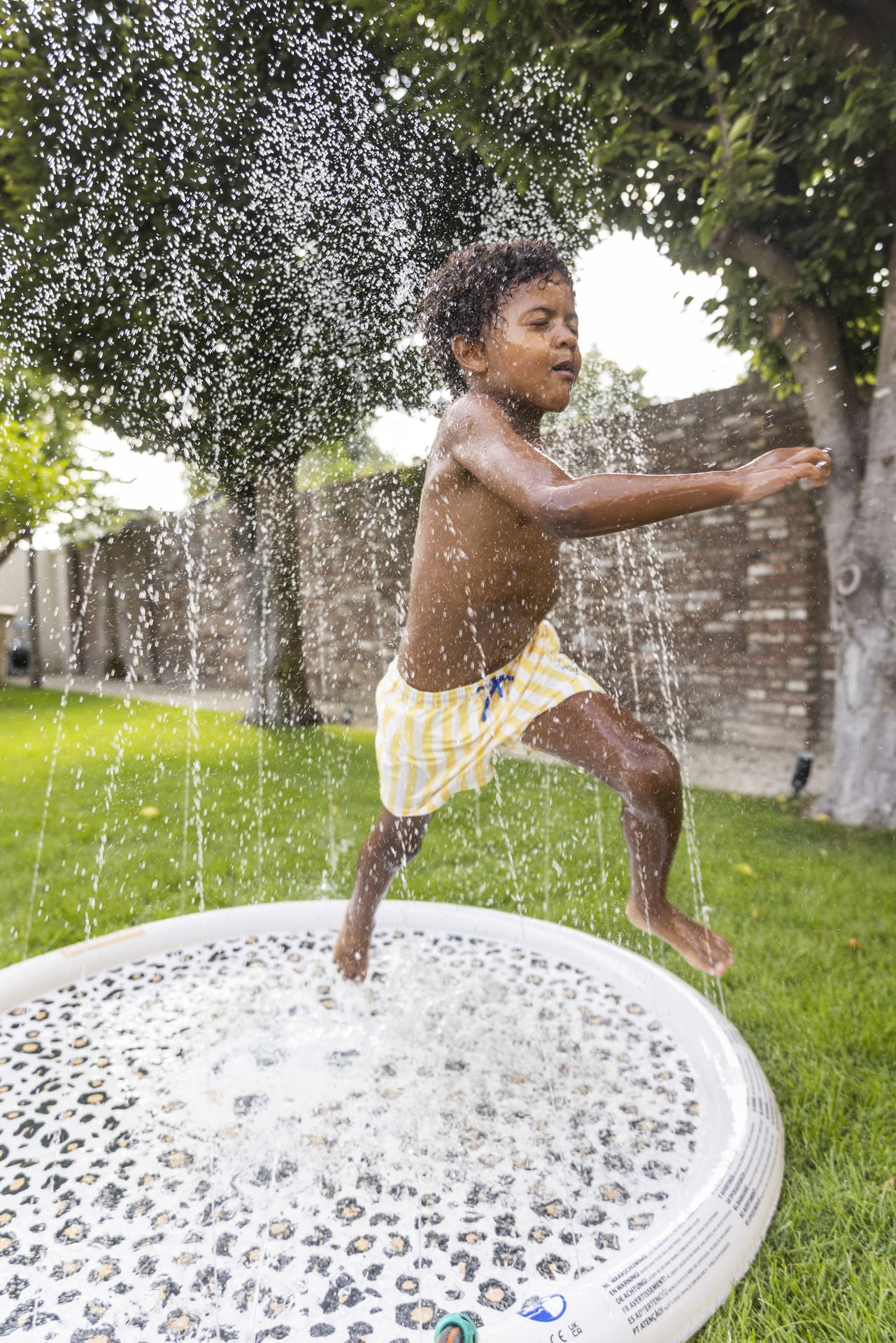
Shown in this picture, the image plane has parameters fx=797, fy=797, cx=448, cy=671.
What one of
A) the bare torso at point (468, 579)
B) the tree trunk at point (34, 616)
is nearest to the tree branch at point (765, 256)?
the bare torso at point (468, 579)

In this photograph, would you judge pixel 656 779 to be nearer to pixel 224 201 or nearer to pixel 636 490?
pixel 636 490

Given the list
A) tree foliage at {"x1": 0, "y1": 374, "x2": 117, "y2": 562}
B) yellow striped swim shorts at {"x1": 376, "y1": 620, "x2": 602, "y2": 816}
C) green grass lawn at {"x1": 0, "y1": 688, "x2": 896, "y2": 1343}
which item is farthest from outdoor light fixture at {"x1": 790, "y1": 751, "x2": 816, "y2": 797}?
tree foliage at {"x1": 0, "y1": 374, "x2": 117, "y2": 562}

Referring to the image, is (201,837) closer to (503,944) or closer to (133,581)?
(503,944)

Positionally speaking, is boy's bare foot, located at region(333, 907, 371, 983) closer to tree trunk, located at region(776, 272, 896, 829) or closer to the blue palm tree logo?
the blue palm tree logo

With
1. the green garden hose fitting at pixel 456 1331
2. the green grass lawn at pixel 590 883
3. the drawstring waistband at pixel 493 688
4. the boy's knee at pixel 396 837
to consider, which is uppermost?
the drawstring waistband at pixel 493 688

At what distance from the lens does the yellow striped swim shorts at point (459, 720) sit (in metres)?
1.87

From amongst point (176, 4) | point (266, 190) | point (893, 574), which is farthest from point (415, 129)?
point (893, 574)

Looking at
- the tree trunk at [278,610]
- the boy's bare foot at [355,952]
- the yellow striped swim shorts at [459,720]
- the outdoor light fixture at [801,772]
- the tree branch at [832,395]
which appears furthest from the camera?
the tree trunk at [278,610]

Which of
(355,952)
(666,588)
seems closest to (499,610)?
(355,952)

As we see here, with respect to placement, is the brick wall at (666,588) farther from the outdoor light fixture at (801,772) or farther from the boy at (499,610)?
the boy at (499,610)

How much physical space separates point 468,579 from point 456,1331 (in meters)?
1.29

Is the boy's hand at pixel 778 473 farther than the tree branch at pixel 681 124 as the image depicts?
No

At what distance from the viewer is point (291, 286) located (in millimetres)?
4148

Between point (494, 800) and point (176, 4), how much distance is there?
415cm
